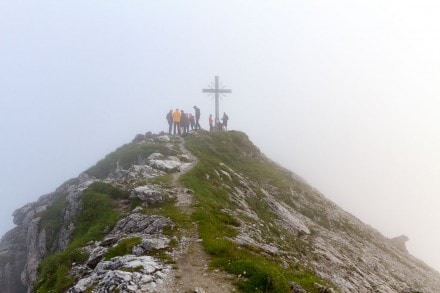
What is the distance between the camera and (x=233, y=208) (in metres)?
30.8

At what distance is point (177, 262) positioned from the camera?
64.2 ft

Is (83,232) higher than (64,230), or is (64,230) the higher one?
(83,232)

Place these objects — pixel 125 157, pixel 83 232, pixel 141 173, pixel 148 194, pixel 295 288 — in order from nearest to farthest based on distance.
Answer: pixel 295 288 → pixel 83 232 → pixel 148 194 → pixel 141 173 → pixel 125 157

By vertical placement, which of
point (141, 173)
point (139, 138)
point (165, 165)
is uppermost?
point (139, 138)

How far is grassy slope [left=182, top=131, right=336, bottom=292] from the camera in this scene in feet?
59.7

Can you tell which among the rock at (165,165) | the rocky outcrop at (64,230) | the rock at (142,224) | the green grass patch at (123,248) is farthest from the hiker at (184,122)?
the green grass patch at (123,248)

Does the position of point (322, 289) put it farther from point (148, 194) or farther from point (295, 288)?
point (148, 194)

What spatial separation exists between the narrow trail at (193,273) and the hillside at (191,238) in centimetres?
5

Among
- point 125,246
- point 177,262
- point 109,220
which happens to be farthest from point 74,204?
point 177,262

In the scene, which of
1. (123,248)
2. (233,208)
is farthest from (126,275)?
(233,208)

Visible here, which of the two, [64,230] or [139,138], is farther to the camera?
[139,138]

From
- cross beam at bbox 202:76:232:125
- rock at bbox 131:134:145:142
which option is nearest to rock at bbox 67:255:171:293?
rock at bbox 131:134:145:142

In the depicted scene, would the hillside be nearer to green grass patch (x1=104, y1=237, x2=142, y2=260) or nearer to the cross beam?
green grass patch (x1=104, y1=237, x2=142, y2=260)

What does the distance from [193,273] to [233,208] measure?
12.6 metres
